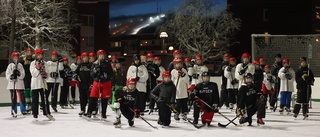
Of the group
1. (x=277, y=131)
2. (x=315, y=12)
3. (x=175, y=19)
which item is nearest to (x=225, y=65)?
(x=277, y=131)

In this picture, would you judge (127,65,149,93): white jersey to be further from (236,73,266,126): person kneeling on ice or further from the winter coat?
the winter coat

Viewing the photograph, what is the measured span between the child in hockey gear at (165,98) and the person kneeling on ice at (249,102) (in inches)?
60.6

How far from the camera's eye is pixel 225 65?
14789 mm

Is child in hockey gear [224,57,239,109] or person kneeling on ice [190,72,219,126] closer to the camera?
person kneeling on ice [190,72,219,126]

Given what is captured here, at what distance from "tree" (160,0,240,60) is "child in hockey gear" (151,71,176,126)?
2720 centimetres

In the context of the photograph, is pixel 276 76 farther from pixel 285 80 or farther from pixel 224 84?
pixel 224 84

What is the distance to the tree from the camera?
37.2 m

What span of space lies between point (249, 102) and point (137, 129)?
261cm

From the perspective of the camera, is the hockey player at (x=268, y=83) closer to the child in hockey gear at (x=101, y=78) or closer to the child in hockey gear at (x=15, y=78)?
the child in hockey gear at (x=101, y=78)

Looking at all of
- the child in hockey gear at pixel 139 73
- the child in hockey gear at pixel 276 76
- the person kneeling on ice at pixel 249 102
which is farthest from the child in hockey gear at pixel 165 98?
the child in hockey gear at pixel 276 76

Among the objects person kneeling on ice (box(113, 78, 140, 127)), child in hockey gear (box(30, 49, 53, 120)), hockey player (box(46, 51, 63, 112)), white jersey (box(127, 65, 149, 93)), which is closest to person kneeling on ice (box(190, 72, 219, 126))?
person kneeling on ice (box(113, 78, 140, 127))

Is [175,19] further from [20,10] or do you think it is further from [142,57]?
[142,57]

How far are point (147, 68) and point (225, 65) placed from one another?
3.03m

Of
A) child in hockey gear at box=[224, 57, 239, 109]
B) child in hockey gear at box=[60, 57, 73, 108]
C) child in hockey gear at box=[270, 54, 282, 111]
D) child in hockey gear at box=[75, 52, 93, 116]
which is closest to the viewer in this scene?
child in hockey gear at box=[75, 52, 93, 116]
